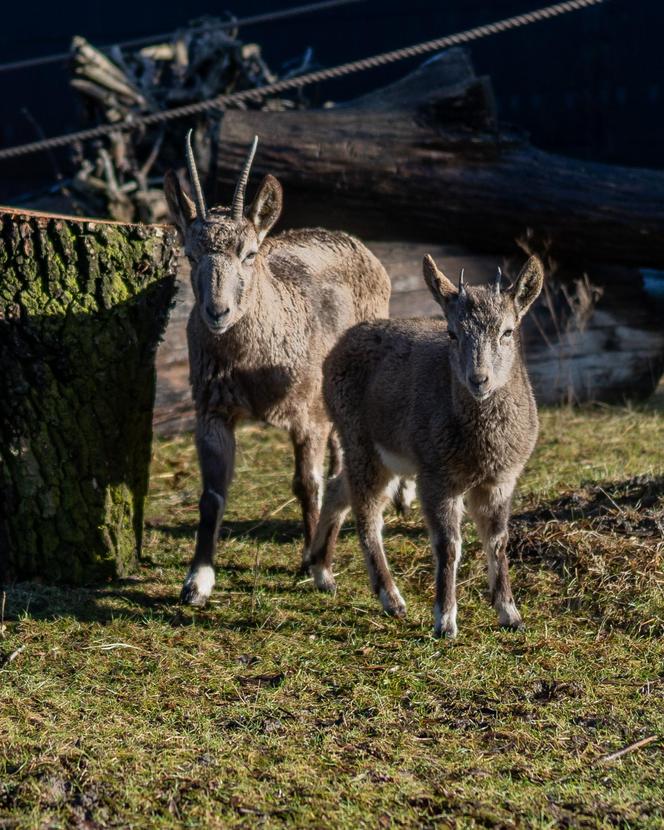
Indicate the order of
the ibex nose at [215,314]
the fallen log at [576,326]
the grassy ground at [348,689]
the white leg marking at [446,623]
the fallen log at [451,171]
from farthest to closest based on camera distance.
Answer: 1. the fallen log at [576,326]
2. the fallen log at [451,171]
3. the ibex nose at [215,314]
4. the white leg marking at [446,623]
5. the grassy ground at [348,689]

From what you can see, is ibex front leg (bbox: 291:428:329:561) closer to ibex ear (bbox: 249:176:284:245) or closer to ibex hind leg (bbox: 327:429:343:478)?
ibex hind leg (bbox: 327:429:343:478)

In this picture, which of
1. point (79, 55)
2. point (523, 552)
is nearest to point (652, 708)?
point (523, 552)

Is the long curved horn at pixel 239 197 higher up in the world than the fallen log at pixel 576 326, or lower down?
higher up

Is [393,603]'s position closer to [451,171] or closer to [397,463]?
[397,463]

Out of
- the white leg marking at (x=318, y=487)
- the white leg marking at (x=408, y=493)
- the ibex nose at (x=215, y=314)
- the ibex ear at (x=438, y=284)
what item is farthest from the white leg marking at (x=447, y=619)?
the white leg marking at (x=408, y=493)

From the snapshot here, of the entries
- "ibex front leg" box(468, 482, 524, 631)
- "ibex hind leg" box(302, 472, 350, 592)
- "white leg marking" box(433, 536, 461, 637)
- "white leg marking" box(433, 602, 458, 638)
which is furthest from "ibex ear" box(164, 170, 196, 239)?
"white leg marking" box(433, 602, 458, 638)

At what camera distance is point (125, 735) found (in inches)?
165

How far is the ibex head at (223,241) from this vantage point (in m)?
5.57

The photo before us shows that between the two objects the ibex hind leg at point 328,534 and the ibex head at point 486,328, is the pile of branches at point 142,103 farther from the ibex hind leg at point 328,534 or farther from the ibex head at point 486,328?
the ibex head at point 486,328

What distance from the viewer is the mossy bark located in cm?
555

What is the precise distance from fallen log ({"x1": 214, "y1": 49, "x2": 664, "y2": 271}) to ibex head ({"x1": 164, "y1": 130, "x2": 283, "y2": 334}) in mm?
2690

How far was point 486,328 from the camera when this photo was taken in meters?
4.91

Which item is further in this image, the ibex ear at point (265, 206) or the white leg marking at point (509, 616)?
the ibex ear at point (265, 206)

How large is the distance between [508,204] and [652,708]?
4971mm
